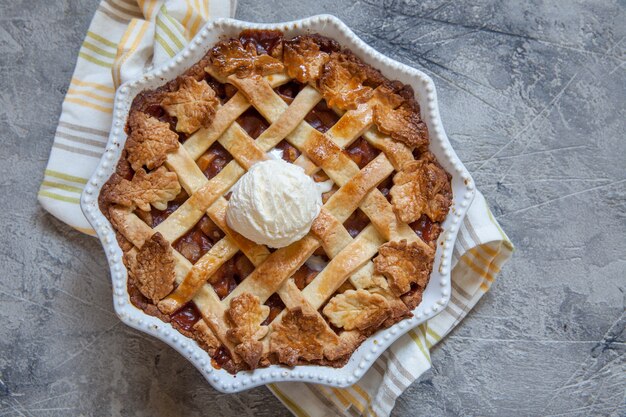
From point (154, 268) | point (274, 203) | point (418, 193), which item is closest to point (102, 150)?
point (154, 268)

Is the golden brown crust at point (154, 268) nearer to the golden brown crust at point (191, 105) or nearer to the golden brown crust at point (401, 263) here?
the golden brown crust at point (191, 105)

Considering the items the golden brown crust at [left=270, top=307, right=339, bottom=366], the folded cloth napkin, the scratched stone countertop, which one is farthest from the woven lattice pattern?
the scratched stone countertop

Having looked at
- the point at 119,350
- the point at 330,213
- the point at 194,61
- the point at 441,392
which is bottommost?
the point at 119,350

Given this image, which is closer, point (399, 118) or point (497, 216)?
point (399, 118)

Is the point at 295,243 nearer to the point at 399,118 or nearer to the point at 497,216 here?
the point at 399,118

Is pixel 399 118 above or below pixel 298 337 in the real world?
above

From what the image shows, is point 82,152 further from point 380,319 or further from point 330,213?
point 380,319

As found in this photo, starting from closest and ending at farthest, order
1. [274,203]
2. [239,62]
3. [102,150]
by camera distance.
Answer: [274,203]
[239,62]
[102,150]

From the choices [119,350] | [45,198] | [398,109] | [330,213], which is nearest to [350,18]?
[398,109]

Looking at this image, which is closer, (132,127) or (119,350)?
(132,127)
